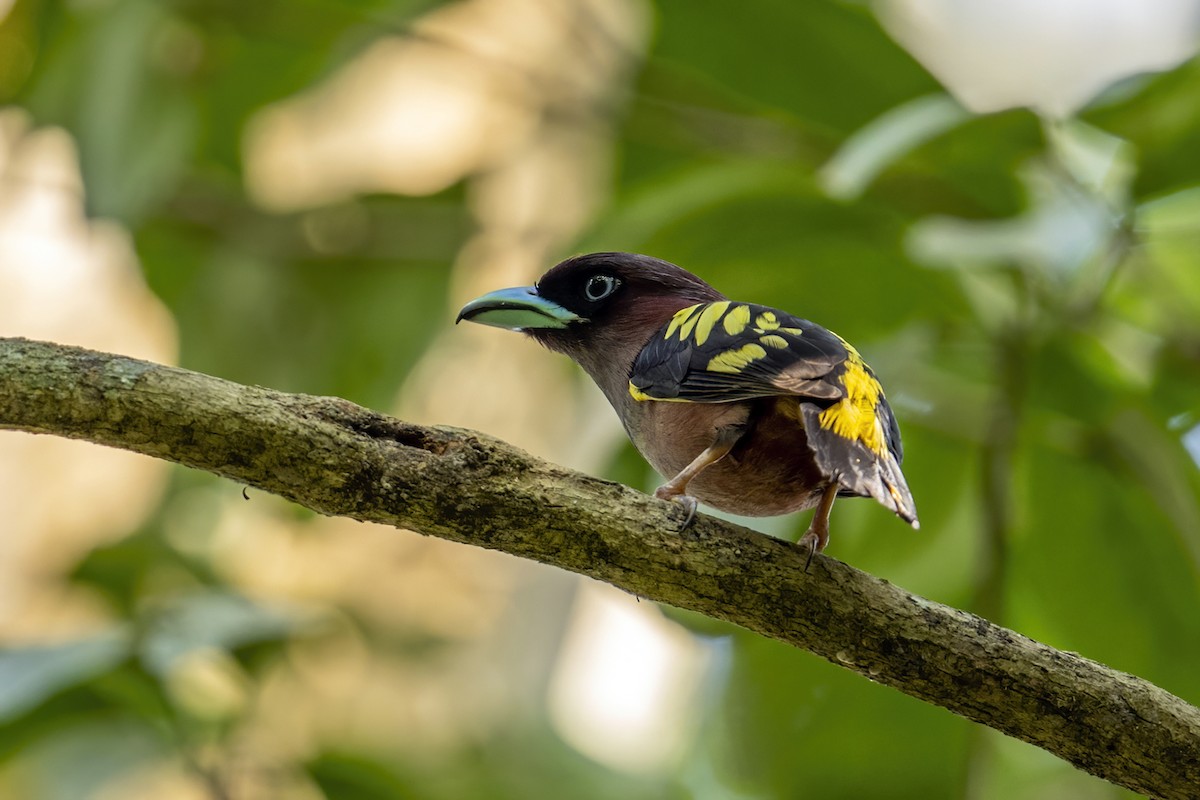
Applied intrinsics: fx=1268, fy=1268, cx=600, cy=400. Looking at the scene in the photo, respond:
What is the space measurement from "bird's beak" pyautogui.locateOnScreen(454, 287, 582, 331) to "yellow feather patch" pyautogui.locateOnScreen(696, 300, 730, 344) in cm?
37

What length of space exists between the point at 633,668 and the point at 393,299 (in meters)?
2.83

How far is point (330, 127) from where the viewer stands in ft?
16.8

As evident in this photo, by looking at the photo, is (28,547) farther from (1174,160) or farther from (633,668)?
(1174,160)

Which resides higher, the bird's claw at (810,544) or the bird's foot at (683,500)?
the bird's claw at (810,544)

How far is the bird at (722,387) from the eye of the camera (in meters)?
1.90

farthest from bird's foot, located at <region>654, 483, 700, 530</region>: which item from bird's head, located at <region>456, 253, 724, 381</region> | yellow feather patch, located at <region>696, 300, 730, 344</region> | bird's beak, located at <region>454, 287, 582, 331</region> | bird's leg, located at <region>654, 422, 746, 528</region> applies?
bird's beak, located at <region>454, 287, 582, 331</region>

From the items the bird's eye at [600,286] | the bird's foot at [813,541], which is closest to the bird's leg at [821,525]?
the bird's foot at [813,541]

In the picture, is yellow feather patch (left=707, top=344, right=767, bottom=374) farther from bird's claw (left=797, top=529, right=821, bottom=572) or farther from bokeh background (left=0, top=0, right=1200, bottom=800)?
bokeh background (left=0, top=0, right=1200, bottom=800)

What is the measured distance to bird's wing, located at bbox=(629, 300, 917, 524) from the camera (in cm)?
184

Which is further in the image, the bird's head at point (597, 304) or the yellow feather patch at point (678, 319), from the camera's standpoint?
the bird's head at point (597, 304)

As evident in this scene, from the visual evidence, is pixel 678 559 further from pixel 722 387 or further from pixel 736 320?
pixel 736 320

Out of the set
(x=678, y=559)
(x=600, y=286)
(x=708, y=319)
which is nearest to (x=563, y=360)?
(x=600, y=286)

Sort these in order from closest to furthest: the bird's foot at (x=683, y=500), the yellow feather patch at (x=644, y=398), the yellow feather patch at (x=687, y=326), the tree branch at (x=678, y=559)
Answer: the tree branch at (x=678, y=559) < the bird's foot at (x=683, y=500) < the yellow feather patch at (x=644, y=398) < the yellow feather patch at (x=687, y=326)

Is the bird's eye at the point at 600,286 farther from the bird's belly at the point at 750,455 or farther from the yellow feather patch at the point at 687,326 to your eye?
the bird's belly at the point at 750,455
